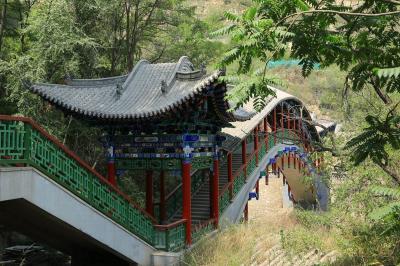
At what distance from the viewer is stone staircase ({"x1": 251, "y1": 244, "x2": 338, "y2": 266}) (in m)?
9.14

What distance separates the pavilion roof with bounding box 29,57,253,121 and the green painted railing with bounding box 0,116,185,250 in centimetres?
194

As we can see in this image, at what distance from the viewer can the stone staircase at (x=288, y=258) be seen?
914cm

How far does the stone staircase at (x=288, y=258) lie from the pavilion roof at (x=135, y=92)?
3.63 meters

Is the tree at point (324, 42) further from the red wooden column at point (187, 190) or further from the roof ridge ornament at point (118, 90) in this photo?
the roof ridge ornament at point (118, 90)

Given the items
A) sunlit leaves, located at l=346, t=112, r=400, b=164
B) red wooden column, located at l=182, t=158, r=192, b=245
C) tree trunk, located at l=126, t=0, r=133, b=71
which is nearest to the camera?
sunlit leaves, located at l=346, t=112, r=400, b=164

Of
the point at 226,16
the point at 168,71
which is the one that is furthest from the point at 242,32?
the point at 168,71

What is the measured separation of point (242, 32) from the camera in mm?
4363

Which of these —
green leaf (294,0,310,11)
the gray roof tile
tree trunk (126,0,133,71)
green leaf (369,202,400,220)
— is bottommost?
green leaf (369,202,400,220)

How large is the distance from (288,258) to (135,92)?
5.58m

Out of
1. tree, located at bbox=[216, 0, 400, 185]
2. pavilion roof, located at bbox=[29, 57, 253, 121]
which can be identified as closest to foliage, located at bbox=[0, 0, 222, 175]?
pavilion roof, located at bbox=[29, 57, 253, 121]

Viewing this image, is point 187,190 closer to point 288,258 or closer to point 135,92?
point 135,92

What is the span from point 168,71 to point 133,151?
2.37m

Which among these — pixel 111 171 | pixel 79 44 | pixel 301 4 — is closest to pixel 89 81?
pixel 111 171

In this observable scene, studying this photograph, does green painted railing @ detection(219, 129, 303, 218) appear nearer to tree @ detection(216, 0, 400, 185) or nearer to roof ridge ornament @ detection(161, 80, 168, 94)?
roof ridge ornament @ detection(161, 80, 168, 94)
